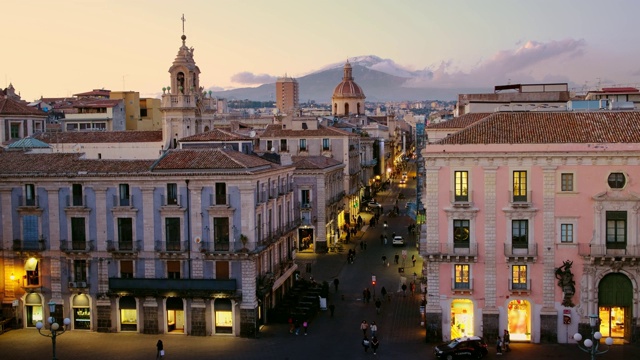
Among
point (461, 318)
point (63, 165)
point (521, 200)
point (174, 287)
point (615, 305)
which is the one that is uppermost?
point (63, 165)

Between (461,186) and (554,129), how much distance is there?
20.6 feet

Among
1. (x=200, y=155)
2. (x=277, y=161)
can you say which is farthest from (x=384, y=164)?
(x=200, y=155)

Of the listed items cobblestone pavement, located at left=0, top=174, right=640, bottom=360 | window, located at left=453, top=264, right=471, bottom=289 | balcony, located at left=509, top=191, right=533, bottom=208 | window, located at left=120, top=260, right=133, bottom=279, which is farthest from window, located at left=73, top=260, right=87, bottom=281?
balcony, located at left=509, top=191, right=533, bottom=208

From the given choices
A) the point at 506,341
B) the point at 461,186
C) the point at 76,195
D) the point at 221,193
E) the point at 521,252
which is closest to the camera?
the point at 506,341

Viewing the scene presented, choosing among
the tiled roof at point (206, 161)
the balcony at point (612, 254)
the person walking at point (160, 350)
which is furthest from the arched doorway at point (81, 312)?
the balcony at point (612, 254)

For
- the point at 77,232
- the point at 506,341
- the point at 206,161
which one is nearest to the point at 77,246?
the point at 77,232

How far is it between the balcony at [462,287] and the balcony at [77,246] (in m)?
21.7

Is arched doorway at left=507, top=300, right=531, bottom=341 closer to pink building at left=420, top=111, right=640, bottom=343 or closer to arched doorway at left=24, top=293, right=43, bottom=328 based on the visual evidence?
pink building at left=420, top=111, right=640, bottom=343

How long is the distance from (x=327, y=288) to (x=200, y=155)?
46.6 ft

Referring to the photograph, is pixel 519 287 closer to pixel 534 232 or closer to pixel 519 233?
pixel 519 233

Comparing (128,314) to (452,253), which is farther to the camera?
(128,314)

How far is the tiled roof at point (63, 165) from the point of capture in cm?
4616

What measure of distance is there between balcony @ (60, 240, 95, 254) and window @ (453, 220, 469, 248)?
21.7 meters

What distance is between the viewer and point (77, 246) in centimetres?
4634
